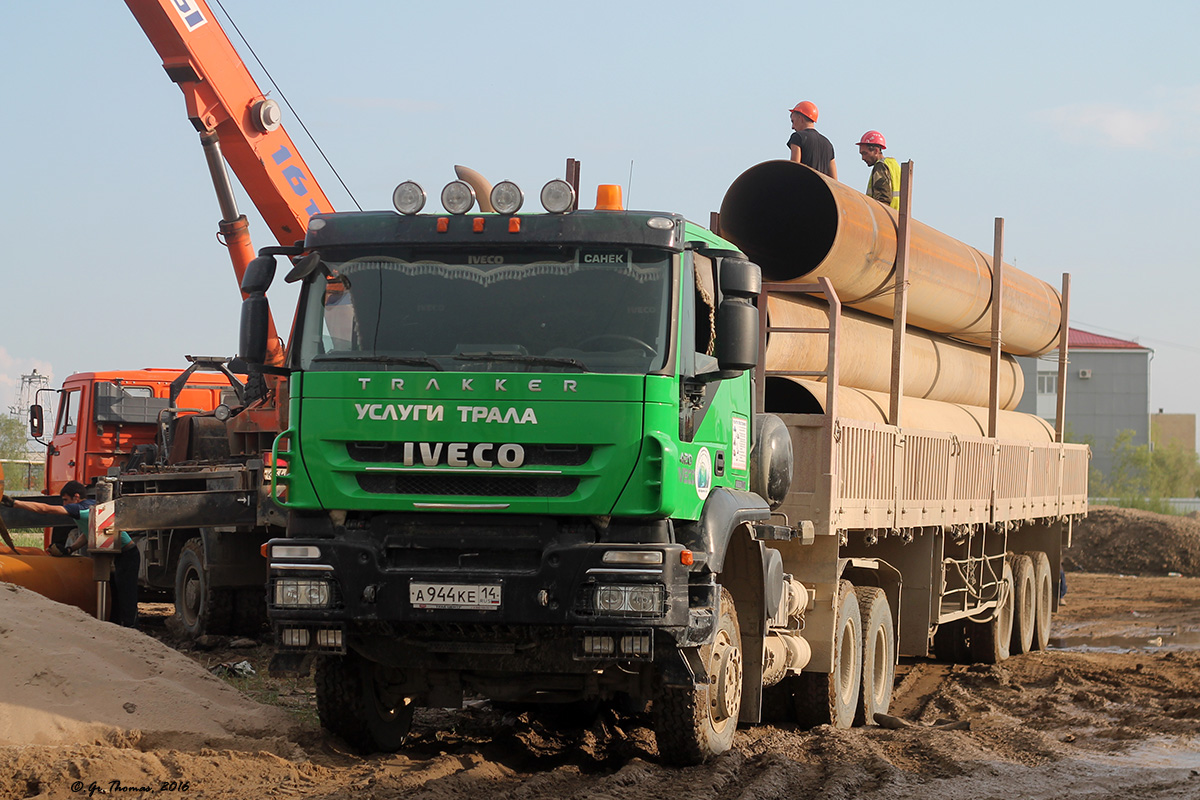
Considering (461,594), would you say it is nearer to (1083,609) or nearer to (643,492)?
(643,492)

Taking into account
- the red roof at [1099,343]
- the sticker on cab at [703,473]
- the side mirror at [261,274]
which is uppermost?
the red roof at [1099,343]

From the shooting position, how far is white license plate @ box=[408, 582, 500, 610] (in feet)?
21.7

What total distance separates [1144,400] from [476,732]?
76.9 metres

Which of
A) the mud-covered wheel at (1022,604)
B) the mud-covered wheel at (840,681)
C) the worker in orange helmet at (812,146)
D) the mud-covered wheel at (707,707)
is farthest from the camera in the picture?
the mud-covered wheel at (1022,604)

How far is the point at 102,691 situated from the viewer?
785 centimetres

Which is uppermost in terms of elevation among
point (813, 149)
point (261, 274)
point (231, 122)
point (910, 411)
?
point (231, 122)

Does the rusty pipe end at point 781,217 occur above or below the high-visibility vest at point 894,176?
below

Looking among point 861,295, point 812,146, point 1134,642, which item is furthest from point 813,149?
point 1134,642

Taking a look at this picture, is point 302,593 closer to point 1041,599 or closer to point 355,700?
point 355,700

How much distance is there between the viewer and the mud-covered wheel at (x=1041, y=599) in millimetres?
15664

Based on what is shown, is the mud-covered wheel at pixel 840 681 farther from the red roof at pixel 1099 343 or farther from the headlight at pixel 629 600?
the red roof at pixel 1099 343

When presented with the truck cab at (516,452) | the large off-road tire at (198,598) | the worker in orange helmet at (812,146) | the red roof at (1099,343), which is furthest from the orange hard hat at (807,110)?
the red roof at (1099,343)

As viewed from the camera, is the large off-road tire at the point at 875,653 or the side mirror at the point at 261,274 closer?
the side mirror at the point at 261,274

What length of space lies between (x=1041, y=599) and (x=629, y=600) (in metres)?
10.6
